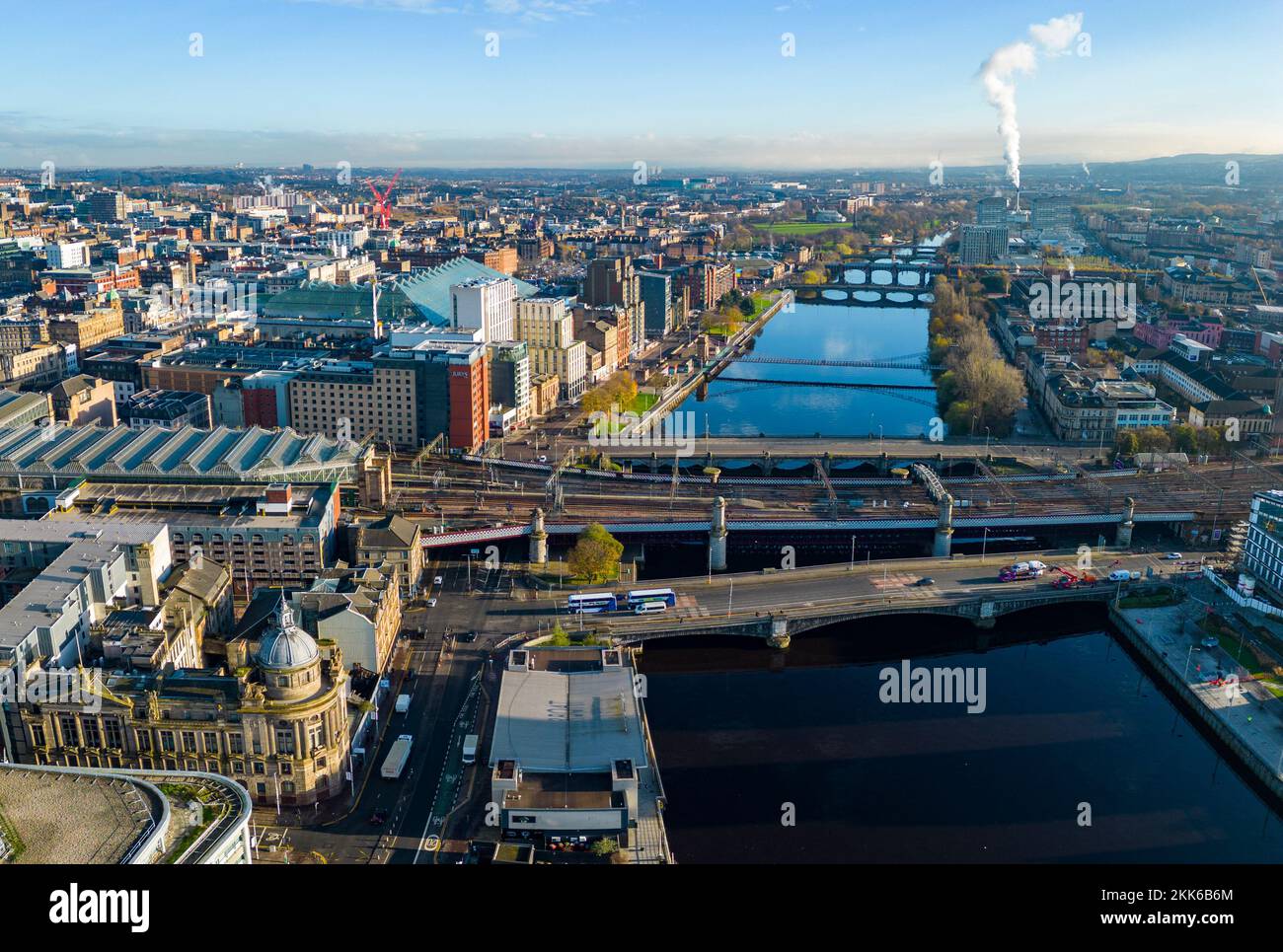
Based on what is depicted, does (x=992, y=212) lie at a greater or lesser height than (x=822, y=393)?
greater

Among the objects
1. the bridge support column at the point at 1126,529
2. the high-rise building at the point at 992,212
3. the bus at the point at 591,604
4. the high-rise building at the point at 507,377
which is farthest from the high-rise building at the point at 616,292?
the high-rise building at the point at 992,212

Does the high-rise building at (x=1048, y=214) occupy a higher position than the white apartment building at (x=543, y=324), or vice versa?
the high-rise building at (x=1048, y=214)

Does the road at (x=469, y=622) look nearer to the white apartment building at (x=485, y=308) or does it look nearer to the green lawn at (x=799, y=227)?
the white apartment building at (x=485, y=308)

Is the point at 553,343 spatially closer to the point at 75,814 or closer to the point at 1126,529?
the point at 1126,529

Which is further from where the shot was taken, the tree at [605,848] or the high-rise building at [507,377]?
the high-rise building at [507,377]

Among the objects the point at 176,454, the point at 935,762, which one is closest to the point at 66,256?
the point at 176,454

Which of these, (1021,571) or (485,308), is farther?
(485,308)

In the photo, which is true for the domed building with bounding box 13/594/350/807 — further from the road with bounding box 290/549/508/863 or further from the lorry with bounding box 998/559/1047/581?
the lorry with bounding box 998/559/1047/581
